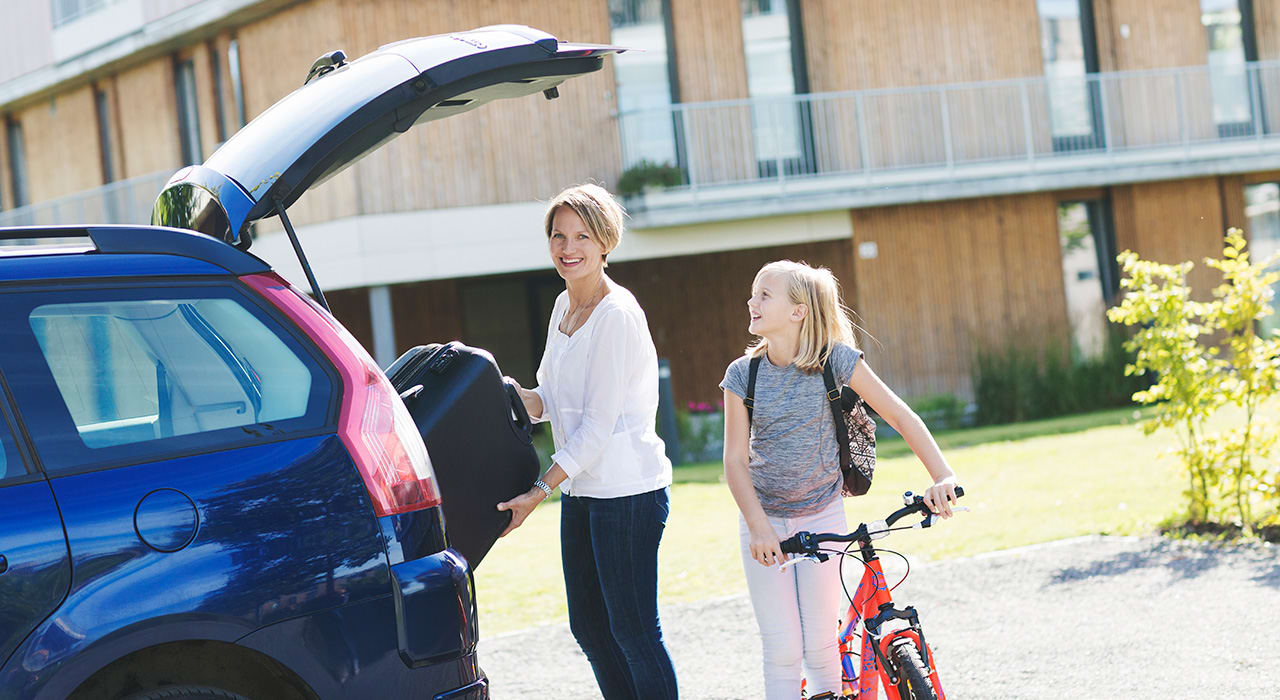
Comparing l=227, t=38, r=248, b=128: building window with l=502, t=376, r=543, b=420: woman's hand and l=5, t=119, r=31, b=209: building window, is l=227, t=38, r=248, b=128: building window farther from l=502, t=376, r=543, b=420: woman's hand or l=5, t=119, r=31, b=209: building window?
l=502, t=376, r=543, b=420: woman's hand

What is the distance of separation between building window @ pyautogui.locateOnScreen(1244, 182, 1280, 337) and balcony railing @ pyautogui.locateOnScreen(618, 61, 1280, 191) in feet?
3.23

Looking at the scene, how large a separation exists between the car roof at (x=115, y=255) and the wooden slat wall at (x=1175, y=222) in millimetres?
17759

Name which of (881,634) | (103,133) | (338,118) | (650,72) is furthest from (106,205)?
(881,634)

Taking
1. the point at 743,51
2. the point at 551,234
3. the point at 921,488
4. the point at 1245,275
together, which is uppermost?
the point at 743,51

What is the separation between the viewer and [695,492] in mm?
11547

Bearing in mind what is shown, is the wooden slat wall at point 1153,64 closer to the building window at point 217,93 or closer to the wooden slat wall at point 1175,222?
the wooden slat wall at point 1175,222

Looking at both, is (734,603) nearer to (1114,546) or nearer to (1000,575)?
(1000,575)

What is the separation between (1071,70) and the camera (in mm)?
19500

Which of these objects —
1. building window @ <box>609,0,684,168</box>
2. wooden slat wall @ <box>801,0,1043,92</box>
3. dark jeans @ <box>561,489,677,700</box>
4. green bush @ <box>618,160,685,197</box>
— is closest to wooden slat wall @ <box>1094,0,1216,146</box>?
wooden slat wall @ <box>801,0,1043,92</box>

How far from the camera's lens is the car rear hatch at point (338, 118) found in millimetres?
3531

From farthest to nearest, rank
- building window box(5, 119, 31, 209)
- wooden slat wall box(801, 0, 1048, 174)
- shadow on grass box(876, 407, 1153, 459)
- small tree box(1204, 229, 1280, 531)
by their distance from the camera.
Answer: building window box(5, 119, 31, 209) → wooden slat wall box(801, 0, 1048, 174) → shadow on grass box(876, 407, 1153, 459) → small tree box(1204, 229, 1280, 531)

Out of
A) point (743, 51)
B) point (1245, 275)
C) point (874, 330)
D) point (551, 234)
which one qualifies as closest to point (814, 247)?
point (874, 330)

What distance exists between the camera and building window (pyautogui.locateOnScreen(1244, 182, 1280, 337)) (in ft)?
66.1

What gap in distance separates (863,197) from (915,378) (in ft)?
8.84
